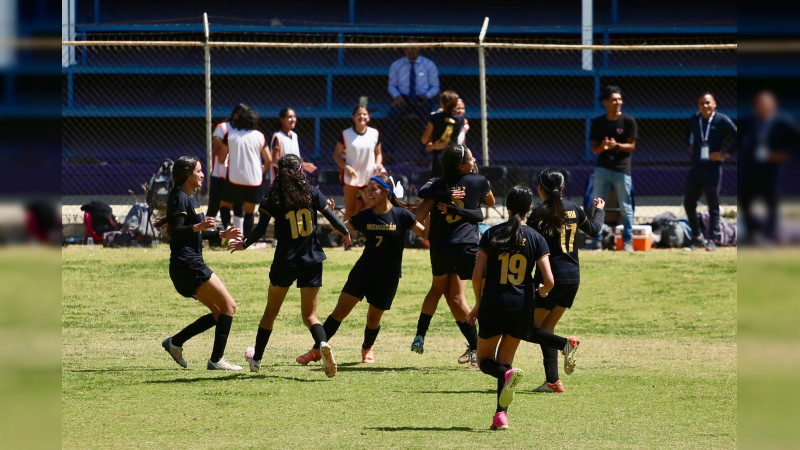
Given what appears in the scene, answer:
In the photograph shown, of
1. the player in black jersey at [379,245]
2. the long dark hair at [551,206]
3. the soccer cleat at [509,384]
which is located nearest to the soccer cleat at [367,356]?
the player in black jersey at [379,245]

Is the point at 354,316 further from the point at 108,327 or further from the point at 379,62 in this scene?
the point at 379,62

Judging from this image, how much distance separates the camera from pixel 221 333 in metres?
8.73

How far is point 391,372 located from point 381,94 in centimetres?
1235

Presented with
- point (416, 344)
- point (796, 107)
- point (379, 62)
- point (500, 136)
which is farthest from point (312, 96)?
point (796, 107)

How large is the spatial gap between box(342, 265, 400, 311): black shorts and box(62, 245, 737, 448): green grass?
67cm

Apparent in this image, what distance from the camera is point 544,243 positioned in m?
7.06

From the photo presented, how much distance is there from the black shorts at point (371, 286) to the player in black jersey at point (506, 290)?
5.88 feet

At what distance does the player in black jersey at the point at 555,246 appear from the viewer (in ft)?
25.5

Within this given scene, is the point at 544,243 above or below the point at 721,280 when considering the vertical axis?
above

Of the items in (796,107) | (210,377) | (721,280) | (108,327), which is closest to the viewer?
(796,107)

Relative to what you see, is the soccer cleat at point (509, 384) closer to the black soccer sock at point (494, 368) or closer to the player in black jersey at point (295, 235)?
the black soccer sock at point (494, 368)

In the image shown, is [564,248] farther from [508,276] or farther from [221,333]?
[221,333]

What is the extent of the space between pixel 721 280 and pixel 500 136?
808cm

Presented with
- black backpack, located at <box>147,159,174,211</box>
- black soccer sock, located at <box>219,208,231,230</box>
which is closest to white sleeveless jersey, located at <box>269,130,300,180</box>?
black soccer sock, located at <box>219,208,231,230</box>
